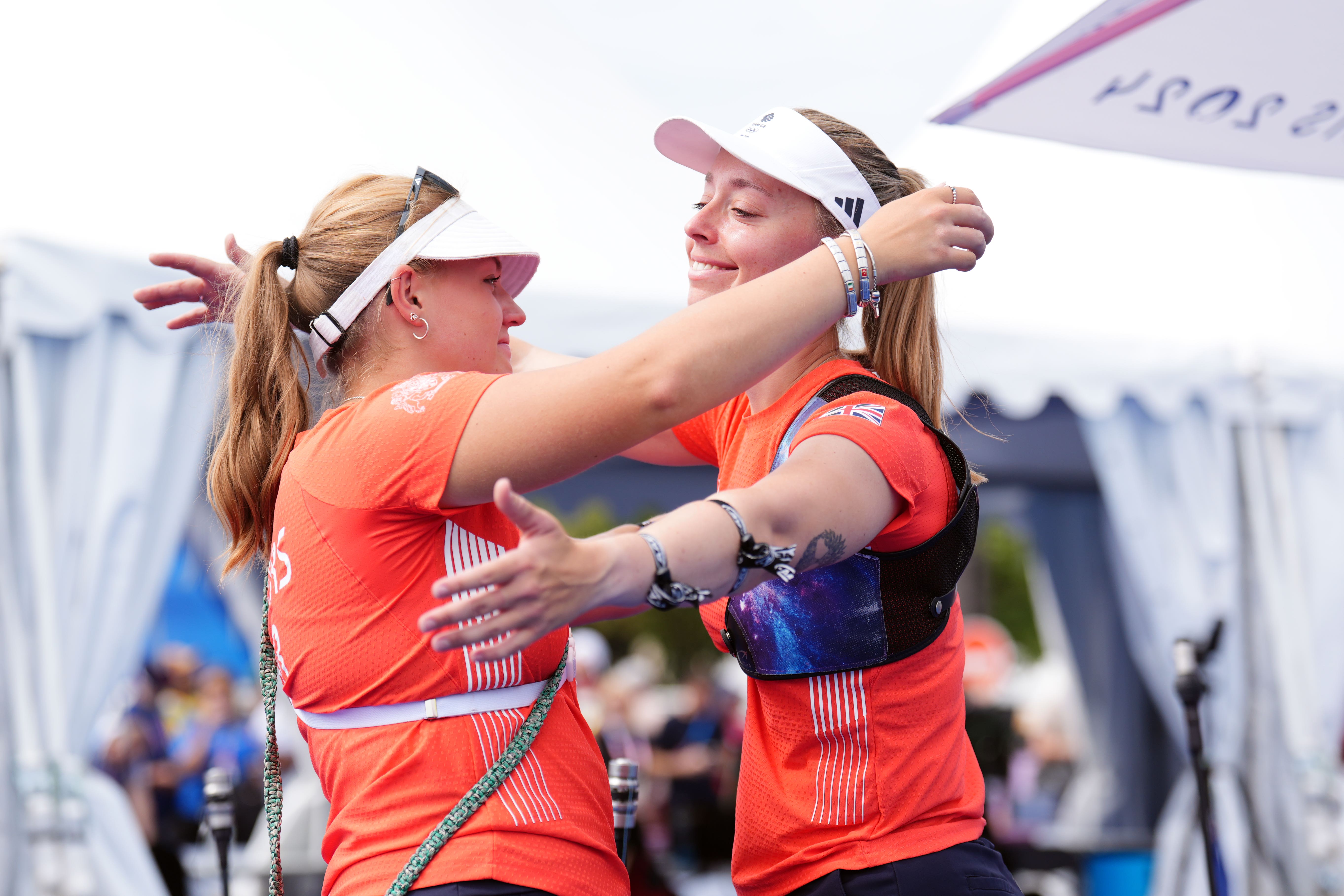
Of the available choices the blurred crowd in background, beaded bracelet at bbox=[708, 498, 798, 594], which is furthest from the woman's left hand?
the blurred crowd in background

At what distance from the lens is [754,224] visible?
1.79 m

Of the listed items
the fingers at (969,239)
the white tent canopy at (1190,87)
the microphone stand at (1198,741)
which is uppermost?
the white tent canopy at (1190,87)

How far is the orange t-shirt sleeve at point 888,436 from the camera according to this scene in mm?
1394

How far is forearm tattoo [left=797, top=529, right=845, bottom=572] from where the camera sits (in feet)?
4.17

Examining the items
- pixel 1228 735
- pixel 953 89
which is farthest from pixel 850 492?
pixel 1228 735

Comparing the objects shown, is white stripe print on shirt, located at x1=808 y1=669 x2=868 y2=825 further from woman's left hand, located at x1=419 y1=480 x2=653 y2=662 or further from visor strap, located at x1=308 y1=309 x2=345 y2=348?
visor strap, located at x1=308 y1=309 x2=345 y2=348

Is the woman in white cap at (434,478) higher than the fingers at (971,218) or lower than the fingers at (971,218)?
lower

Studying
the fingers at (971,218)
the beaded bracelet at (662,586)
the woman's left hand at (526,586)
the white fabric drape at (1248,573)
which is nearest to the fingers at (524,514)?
the woman's left hand at (526,586)

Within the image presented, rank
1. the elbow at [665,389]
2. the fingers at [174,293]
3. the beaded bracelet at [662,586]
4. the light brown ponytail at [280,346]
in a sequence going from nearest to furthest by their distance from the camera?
the beaded bracelet at [662,586] < the elbow at [665,389] < the light brown ponytail at [280,346] < the fingers at [174,293]

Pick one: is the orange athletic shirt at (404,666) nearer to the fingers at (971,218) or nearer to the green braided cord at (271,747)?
the green braided cord at (271,747)

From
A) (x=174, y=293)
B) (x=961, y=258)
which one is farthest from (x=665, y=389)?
(x=174, y=293)

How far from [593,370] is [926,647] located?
66cm

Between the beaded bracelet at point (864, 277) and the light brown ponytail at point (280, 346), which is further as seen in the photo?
the light brown ponytail at point (280, 346)

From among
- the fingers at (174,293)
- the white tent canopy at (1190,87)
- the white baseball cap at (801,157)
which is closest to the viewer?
the white baseball cap at (801,157)
